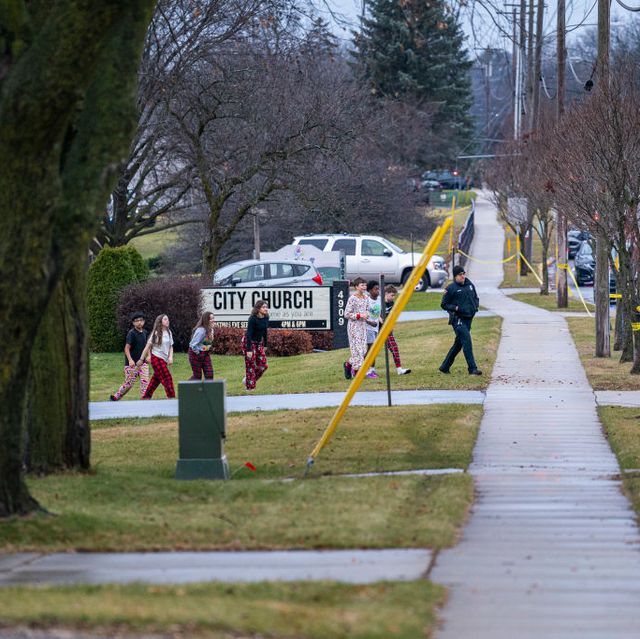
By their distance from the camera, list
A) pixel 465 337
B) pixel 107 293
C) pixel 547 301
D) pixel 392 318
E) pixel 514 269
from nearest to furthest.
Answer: pixel 392 318 < pixel 465 337 < pixel 107 293 < pixel 547 301 < pixel 514 269

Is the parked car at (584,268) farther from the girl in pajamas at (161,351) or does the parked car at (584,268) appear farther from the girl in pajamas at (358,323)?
the girl in pajamas at (161,351)

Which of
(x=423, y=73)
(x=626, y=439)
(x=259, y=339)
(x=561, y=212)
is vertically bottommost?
(x=626, y=439)

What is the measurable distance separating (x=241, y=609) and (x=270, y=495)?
13.6 feet

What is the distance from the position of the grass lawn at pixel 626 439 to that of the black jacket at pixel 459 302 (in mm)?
3989

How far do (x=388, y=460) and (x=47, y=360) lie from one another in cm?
353

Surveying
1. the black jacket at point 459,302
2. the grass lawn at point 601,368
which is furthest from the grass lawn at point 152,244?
the black jacket at point 459,302

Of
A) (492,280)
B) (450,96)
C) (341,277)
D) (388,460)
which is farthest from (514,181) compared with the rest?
(388,460)

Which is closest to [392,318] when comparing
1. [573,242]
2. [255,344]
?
[255,344]

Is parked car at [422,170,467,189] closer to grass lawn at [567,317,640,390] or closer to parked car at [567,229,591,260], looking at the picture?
→ parked car at [567,229,591,260]

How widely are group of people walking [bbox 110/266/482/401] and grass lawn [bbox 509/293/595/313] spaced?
14.8 meters

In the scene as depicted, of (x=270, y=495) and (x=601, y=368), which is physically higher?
(x=601, y=368)

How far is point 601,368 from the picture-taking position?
67.2 ft

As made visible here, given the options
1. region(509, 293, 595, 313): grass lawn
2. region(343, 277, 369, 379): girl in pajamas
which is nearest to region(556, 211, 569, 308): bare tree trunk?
region(509, 293, 595, 313): grass lawn

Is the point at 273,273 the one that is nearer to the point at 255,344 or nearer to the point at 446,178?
the point at 255,344
